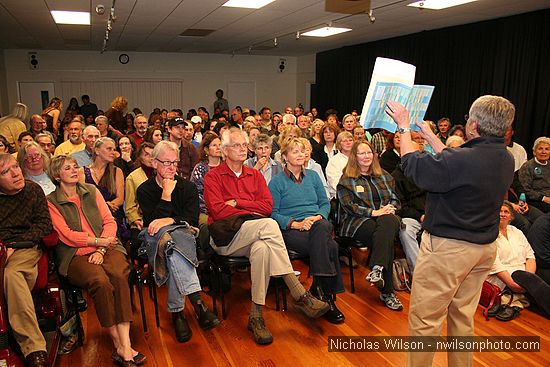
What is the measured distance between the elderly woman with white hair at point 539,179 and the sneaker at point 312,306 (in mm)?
3016

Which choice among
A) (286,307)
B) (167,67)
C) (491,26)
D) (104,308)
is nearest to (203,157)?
(286,307)

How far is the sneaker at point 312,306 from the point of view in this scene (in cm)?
290

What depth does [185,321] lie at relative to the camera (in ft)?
9.65

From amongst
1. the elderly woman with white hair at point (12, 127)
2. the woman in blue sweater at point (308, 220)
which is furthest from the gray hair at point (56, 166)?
the elderly woman with white hair at point (12, 127)

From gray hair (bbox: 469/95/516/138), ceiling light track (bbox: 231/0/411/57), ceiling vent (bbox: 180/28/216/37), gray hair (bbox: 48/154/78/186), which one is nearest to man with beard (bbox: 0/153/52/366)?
gray hair (bbox: 48/154/78/186)

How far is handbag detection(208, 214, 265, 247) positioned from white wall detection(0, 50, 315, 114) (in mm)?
10394

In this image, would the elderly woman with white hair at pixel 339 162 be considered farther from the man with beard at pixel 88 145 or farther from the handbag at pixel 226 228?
the man with beard at pixel 88 145

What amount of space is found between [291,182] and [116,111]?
5167mm

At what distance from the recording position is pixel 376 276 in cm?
322

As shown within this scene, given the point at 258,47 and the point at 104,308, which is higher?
the point at 258,47

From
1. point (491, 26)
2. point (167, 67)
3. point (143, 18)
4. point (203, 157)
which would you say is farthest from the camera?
point (167, 67)

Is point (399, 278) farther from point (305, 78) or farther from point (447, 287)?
point (305, 78)

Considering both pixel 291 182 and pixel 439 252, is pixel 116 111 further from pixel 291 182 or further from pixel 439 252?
pixel 439 252

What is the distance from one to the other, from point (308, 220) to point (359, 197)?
62cm
